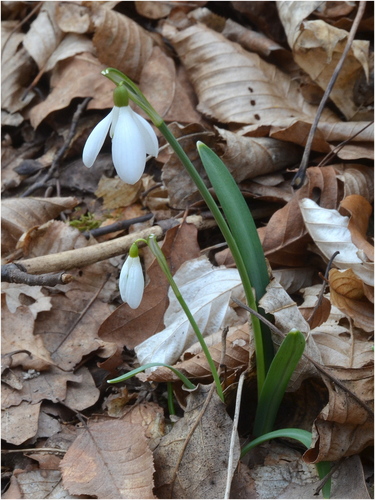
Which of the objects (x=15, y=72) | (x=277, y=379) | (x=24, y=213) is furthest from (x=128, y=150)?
(x=15, y=72)

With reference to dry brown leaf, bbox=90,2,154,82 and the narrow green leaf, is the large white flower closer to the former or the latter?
the narrow green leaf

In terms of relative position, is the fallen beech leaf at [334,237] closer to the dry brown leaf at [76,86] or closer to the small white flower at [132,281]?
the small white flower at [132,281]

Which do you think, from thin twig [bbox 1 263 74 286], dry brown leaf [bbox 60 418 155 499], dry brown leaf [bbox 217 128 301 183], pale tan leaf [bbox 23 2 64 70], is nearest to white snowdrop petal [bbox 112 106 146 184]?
thin twig [bbox 1 263 74 286]

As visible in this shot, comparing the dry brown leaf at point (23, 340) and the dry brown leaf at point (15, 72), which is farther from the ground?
the dry brown leaf at point (15, 72)

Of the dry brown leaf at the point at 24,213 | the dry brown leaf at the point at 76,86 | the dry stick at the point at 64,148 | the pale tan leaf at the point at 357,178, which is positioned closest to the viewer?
the pale tan leaf at the point at 357,178

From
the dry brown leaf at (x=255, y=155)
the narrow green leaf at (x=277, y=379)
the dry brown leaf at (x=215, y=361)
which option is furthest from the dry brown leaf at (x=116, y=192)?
the narrow green leaf at (x=277, y=379)

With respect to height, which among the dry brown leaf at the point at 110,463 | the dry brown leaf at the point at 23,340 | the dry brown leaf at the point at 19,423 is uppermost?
the dry brown leaf at the point at 110,463

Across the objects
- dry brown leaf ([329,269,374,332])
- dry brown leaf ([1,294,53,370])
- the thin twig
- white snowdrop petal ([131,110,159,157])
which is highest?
white snowdrop petal ([131,110,159,157])
